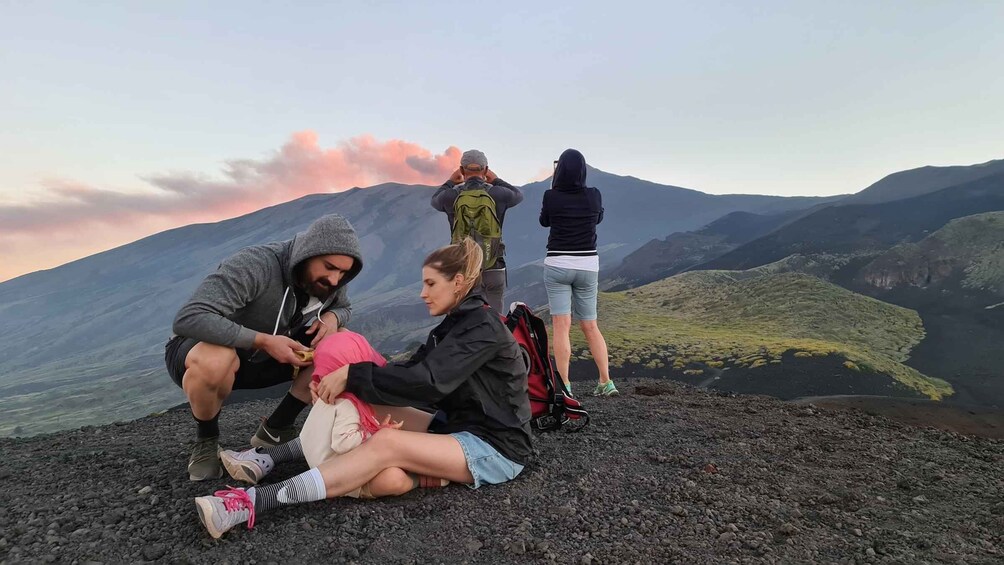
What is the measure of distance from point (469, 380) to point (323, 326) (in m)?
1.29

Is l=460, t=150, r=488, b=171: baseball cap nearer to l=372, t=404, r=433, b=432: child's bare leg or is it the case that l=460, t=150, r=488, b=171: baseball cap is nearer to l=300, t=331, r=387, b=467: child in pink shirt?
l=372, t=404, r=433, b=432: child's bare leg

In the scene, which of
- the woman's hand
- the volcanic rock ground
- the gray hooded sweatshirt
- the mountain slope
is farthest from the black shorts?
the mountain slope

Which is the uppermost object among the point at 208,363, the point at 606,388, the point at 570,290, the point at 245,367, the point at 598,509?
the point at 570,290

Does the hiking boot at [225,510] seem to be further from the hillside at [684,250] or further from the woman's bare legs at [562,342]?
the hillside at [684,250]

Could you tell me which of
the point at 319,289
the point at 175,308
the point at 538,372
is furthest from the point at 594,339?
the point at 175,308

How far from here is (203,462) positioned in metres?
3.24

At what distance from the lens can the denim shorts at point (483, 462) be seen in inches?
114

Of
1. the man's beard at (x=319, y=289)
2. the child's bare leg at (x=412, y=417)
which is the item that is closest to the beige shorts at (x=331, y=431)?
the child's bare leg at (x=412, y=417)

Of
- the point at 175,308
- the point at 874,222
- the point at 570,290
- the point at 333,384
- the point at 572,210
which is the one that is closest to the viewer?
the point at 333,384

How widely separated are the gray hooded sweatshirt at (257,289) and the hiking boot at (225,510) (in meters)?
0.91

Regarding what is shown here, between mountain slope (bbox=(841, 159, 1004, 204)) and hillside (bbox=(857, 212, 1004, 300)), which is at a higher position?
mountain slope (bbox=(841, 159, 1004, 204))

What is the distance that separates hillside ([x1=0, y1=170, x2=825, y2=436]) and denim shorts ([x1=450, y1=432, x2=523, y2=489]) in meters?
70.5

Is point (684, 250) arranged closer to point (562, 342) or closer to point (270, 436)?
point (562, 342)

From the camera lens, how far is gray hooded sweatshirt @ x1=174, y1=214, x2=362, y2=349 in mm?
2887
